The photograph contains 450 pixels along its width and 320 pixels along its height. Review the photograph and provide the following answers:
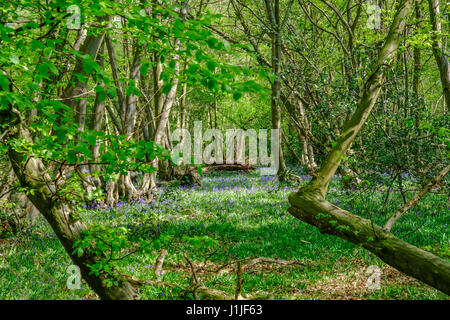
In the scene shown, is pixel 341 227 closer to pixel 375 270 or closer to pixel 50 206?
pixel 375 270

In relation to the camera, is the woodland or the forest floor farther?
the forest floor

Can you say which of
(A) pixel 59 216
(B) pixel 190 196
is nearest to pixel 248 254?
(A) pixel 59 216

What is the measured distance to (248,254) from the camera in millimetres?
6801

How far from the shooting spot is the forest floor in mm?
5074

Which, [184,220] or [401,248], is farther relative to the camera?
[184,220]

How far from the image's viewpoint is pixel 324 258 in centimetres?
649

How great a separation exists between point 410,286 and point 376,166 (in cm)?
387

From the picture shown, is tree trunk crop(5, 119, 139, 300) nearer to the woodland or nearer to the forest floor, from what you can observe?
the woodland

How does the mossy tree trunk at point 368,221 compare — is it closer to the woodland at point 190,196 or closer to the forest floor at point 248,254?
the woodland at point 190,196

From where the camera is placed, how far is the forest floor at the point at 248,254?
5074 millimetres

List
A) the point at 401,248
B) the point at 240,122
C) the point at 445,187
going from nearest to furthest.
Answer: the point at 401,248 < the point at 445,187 < the point at 240,122

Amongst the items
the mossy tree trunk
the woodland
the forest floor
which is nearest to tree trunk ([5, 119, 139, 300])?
the woodland

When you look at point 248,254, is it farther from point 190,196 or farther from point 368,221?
point 190,196
